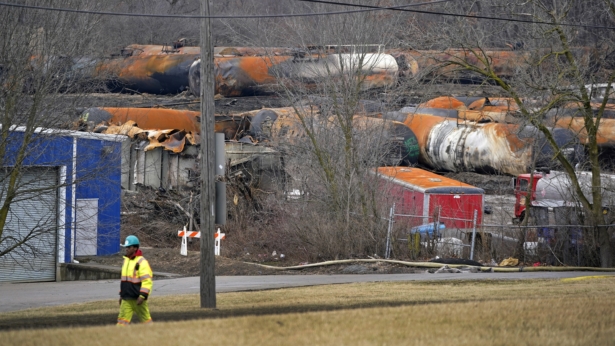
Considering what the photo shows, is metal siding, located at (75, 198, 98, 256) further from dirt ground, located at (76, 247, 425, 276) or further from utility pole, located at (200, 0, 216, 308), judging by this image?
utility pole, located at (200, 0, 216, 308)

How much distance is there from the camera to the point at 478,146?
3475 centimetres

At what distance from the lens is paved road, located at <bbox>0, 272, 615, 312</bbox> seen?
17391 mm

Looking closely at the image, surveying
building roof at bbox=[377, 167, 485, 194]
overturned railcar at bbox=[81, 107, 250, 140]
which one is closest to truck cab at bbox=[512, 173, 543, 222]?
building roof at bbox=[377, 167, 485, 194]

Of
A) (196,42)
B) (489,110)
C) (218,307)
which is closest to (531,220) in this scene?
(489,110)

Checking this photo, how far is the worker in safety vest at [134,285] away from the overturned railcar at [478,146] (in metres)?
20.4

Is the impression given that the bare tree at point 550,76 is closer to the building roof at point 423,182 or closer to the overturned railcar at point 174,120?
the building roof at point 423,182

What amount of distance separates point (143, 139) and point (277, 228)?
9.01 metres

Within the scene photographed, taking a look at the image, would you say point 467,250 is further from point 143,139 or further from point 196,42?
point 196,42

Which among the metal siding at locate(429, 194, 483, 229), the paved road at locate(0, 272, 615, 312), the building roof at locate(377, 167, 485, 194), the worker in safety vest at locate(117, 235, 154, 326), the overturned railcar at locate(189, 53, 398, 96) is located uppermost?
the overturned railcar at locate(189, 53, 398, 96)

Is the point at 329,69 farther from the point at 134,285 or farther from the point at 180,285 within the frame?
the point at 134,285

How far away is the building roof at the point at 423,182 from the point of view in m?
28.5

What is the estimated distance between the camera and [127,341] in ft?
25.6

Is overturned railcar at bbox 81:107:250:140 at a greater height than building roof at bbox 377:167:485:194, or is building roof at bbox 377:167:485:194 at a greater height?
overturned railcar at bbox 81:107:250:140

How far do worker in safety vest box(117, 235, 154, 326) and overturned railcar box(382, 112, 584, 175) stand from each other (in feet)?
66.8
